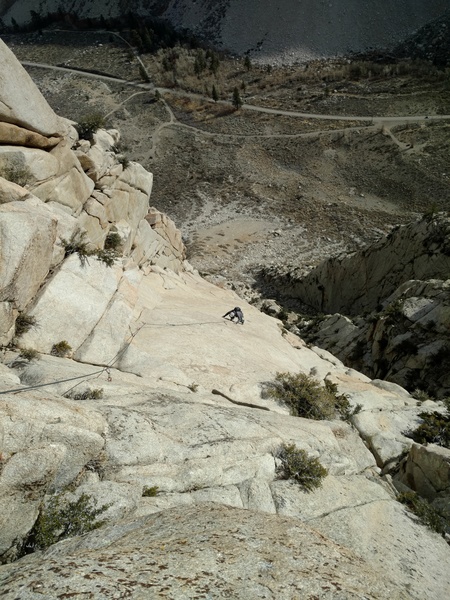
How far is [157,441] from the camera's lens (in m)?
9.36

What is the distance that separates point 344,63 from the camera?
82312 mm

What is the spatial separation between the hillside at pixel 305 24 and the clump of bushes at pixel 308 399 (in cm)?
9005

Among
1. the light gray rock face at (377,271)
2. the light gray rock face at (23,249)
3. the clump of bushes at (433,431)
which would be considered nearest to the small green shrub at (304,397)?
the clump of bushes at (433,431)

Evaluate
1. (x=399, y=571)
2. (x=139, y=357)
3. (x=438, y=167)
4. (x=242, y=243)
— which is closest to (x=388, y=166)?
(x=438, y=167)

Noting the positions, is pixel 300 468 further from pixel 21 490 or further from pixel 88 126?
pixel 88 126

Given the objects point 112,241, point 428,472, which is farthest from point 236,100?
point 428,472

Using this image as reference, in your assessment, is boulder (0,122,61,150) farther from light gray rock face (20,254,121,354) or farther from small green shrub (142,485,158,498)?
small green shrub (142,485,158,498)

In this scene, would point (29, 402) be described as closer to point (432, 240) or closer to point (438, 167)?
point (432, 240)

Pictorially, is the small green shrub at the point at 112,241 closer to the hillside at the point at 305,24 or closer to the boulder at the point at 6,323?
the boulder at the point at 6,323

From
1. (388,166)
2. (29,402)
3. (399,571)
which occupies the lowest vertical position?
(29,402)

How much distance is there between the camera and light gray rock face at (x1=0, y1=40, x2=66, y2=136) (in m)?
16.0

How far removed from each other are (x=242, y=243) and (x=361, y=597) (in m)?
45.3

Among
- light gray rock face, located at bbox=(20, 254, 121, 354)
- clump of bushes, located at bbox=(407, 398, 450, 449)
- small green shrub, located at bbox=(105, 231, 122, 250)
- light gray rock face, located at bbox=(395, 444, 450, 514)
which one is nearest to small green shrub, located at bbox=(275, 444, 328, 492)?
light gray rock face, located at bbox=(395, 444, 450, 514)

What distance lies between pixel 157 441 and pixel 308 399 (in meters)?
7.41
